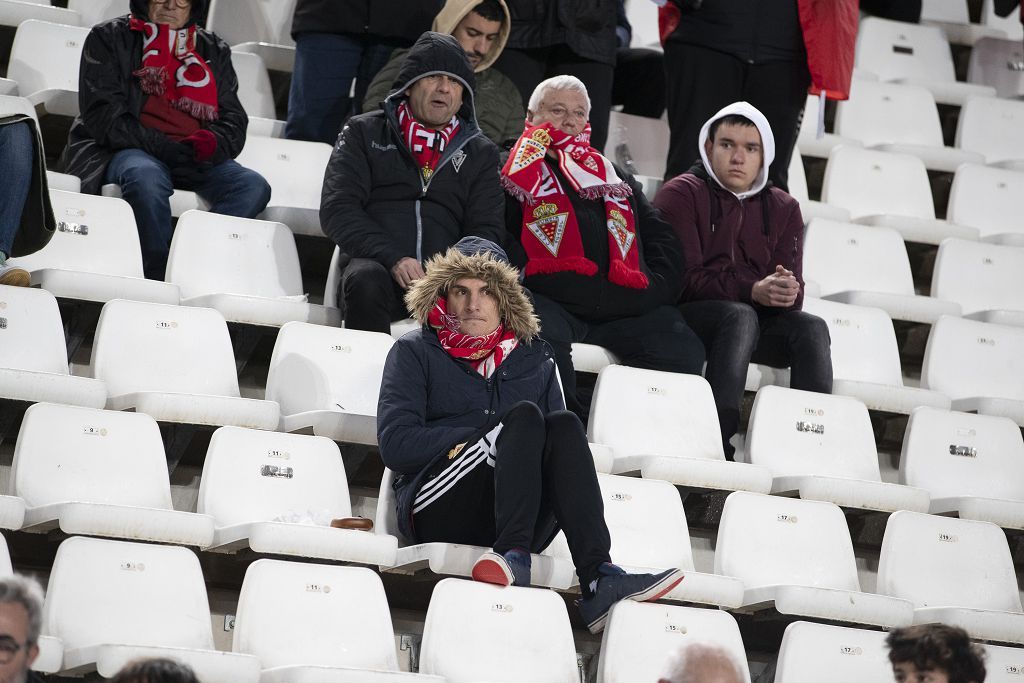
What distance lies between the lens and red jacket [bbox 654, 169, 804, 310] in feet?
14.3

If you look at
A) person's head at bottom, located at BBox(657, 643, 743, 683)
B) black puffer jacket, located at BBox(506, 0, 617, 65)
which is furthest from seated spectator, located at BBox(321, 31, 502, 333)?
person's head at bottom, located at BBox(657, 643, 743, 683)

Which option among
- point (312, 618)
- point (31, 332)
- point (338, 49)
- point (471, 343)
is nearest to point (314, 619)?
point (312, 618)

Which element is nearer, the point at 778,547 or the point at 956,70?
the point at 778,547

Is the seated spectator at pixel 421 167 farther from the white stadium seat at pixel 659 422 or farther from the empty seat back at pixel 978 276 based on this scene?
the empty seat back at pixel 978 276

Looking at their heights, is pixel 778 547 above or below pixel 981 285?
below

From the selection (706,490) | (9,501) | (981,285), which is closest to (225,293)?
(9,501)

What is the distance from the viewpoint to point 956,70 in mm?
6809

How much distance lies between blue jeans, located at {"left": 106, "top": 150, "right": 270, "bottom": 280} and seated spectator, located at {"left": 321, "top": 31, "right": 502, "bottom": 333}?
0.35 metres

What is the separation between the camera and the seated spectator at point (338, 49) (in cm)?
474

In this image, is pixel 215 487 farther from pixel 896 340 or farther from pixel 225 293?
pixel 896 340

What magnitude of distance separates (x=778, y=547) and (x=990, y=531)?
0.65 metres

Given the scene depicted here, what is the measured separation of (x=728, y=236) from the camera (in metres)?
4.45

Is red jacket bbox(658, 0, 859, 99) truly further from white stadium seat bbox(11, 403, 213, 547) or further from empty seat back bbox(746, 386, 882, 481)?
white stadium seat bbox(11, 403, 213, 547)

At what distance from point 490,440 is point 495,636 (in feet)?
1.46
